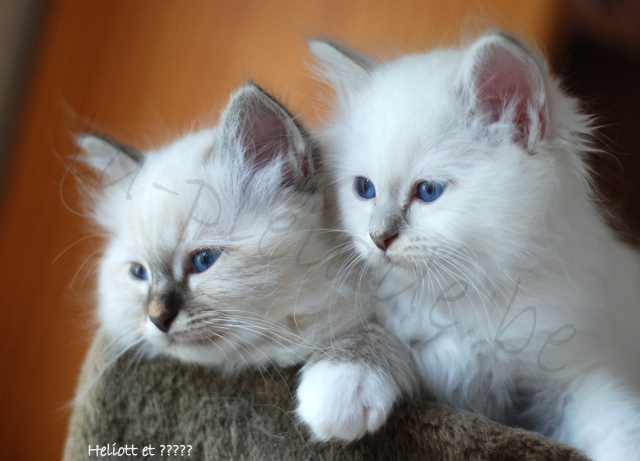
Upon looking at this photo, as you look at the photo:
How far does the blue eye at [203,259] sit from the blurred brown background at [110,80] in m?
1.05

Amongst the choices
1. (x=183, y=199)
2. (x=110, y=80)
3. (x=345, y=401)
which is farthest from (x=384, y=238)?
(x=110, y=80)

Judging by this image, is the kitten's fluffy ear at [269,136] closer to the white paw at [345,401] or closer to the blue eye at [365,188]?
the blue eye at [365,188]

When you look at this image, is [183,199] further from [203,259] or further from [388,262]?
[388,262]

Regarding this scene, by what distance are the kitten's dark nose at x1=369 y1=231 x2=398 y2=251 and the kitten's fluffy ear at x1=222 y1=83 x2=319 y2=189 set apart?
0.78 feet

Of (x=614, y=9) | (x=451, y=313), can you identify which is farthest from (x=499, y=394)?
(x=614, y=9)

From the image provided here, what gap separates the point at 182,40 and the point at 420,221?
5.37 feet

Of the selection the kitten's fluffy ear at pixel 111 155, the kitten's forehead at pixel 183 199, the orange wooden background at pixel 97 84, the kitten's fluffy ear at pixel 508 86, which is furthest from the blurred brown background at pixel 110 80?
the kitten's fluffy ear at pixel 508 86

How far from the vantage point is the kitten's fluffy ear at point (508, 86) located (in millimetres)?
988

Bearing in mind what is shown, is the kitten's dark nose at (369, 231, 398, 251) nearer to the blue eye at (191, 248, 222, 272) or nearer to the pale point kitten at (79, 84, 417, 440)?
the pale point kitten at (79, 84, 417, 440)

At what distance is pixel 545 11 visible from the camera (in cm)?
218

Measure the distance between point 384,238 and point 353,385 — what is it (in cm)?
29

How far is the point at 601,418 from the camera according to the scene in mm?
1040

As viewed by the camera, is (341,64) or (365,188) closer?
(365,188)

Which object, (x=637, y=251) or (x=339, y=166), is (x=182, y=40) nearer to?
(x=339, y=166)
